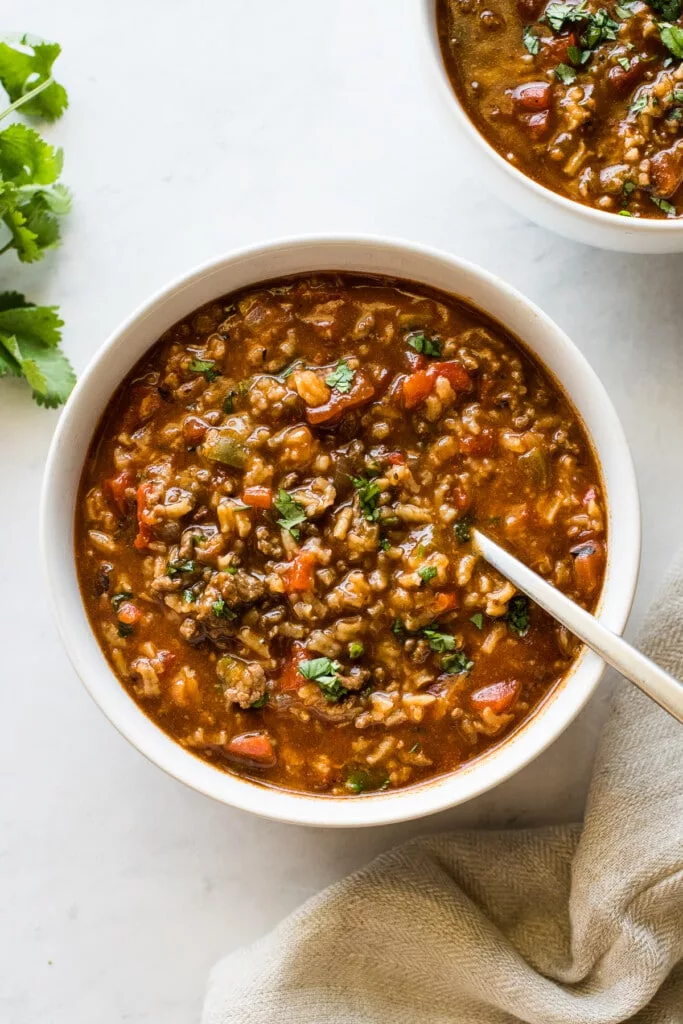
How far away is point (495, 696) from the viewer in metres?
3.86

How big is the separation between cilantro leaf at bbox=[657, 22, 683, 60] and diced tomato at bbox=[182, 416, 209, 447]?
211 centimetres

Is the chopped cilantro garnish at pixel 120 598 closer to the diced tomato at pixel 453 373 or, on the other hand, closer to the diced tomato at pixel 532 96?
→ the diced tomato at pixel 453 373

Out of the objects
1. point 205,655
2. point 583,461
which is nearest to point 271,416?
point 205,655

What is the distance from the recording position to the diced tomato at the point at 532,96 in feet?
12.6

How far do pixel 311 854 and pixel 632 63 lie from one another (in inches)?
128

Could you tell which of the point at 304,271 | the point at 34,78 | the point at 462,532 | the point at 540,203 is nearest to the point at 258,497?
the point at 462,532

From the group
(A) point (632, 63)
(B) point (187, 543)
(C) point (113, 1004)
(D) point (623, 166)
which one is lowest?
(C) point (113, 1004)

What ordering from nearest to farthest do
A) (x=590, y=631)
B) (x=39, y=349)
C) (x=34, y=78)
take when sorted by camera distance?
(x=590, y=631)
(x=39, y=349)
(x=34, y=78)

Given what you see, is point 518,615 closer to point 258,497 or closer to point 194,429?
point 258,497

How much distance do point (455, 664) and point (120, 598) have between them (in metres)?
1.20

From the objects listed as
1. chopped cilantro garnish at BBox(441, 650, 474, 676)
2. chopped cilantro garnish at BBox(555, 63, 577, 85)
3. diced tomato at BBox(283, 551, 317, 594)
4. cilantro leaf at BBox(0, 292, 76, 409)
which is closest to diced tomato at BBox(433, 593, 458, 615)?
chopped cilantro garnish at BBox(441, 650, 474, 676)

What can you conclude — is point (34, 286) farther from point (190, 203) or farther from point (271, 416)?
point (271, 416)

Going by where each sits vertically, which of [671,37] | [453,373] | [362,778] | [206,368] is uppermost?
[671,37]

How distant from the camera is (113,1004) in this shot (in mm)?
4523
